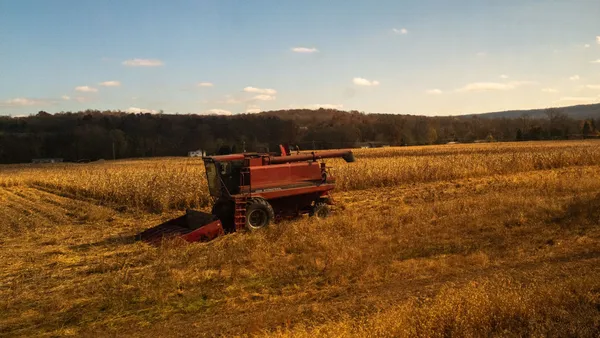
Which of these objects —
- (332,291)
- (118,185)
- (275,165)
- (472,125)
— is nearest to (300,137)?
(472,125)

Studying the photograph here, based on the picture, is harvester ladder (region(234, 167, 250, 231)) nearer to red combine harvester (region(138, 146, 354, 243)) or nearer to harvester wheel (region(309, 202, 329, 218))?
red combine harvester (region(138, 146, 354, 243))

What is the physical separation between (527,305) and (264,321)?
10.5ft

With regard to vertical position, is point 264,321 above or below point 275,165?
below

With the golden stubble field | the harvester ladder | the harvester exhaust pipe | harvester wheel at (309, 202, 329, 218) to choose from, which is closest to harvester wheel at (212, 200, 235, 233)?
the harvester ladder

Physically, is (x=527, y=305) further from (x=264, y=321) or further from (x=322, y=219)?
(x=322, y=219)

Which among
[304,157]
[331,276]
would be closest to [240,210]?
[304,157]

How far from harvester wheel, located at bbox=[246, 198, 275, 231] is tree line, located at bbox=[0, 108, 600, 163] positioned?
186ft

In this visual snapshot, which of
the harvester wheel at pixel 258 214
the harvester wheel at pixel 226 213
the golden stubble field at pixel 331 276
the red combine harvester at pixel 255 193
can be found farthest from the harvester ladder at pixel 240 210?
the harvester wheel at pixel 226 213

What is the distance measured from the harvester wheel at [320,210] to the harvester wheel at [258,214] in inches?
58.0

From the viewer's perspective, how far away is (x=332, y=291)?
6680 millimetres

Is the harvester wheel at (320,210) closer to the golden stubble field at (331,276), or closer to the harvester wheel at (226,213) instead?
the golden stubble field at (331,276)

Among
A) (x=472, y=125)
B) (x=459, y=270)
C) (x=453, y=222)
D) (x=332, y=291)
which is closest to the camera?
(x=332, y=291)

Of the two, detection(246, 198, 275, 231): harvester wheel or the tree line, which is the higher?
the tree line

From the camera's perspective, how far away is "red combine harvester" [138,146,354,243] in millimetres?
11188
